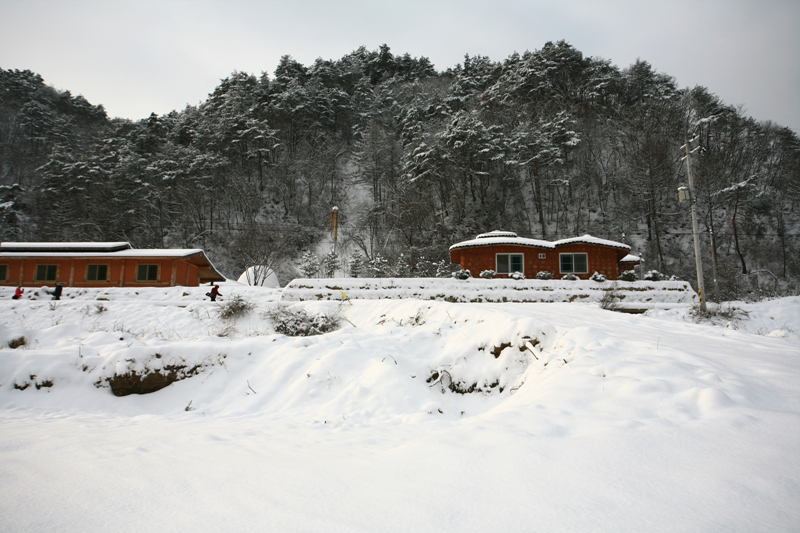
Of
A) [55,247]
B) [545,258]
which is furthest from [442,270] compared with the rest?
[55,247]

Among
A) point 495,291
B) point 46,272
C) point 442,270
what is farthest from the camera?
point 442,270

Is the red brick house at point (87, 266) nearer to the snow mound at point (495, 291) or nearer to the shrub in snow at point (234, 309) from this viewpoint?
the snow mound at point (495, 291)

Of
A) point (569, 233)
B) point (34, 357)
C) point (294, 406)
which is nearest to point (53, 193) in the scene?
point (34, 357)

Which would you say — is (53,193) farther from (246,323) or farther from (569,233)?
(569,233)

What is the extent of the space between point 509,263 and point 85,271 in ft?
95.5

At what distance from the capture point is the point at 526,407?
12.3 ft

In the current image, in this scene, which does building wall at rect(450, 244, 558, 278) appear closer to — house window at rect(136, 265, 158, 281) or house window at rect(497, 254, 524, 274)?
house window at rect(497, 254, 524, 274)

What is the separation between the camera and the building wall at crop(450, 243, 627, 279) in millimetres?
22500

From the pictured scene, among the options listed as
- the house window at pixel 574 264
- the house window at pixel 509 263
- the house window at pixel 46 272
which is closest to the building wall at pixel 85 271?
the house window at pixel 46 272

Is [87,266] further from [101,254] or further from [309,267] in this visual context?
[309,267]

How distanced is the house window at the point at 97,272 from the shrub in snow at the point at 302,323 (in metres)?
21.3

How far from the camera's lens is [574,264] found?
22.7 meters

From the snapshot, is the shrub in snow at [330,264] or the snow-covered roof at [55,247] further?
the shrub in snow at [330,264]

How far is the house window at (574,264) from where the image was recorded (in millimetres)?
22562
